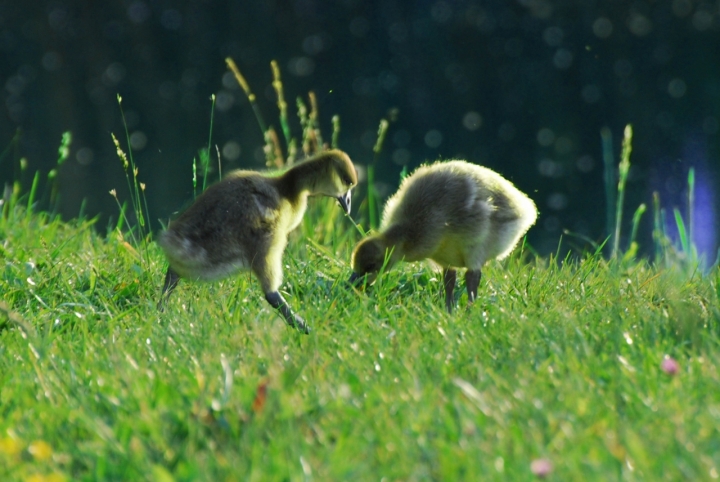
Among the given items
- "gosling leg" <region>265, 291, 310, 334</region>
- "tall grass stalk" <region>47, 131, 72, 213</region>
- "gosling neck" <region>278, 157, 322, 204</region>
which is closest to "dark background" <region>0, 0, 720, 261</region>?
"tall grass stalk" <region>47, 131, 72, 213</region>

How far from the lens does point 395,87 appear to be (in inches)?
783

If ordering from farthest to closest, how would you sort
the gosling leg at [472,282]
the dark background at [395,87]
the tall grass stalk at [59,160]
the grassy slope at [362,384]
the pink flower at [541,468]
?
1. the dark background at [395,87]
2. the tall grass stalk at [59,160]
3. the gosling leg at [472,282]
4. the grassy slope at [362,384]
5. the pink flower at [541,468]

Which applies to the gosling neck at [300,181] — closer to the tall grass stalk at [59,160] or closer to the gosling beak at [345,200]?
the gosling beak at [345,200]

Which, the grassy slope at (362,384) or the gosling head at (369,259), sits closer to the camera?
the grassy slope at (362,384)

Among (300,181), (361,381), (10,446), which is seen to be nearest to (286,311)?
(300,181)

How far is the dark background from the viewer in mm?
14039

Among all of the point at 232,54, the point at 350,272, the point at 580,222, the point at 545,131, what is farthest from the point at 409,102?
the point at 350,272

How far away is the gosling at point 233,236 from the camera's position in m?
4.50

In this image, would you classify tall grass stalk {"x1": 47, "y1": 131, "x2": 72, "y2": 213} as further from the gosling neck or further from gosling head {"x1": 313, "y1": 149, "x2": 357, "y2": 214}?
gosling head {"x1": 313, "y1": 149, "x2": 357, "y2": 214}

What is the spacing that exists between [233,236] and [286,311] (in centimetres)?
49

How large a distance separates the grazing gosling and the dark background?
14.2 ft

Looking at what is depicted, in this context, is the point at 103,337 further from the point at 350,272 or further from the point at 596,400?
the point at 596,400

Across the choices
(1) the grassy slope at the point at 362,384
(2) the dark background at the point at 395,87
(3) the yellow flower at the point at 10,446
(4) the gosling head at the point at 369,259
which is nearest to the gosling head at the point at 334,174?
(4) the gosling head at the point at 369,259

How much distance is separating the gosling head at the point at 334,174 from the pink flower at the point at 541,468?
9.24 feet
